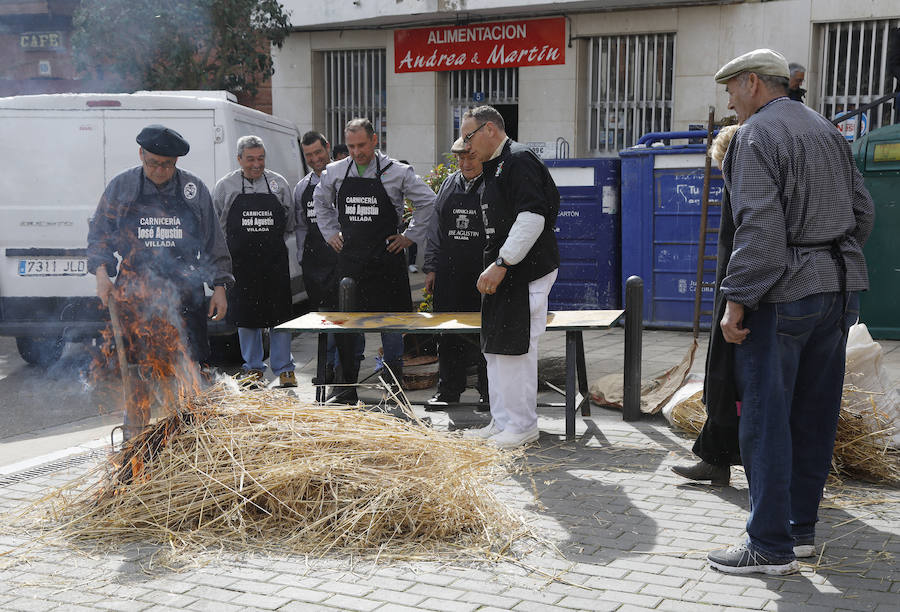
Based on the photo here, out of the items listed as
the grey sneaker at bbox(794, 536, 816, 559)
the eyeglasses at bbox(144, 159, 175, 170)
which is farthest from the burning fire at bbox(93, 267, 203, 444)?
the grey sneaker at bbox(794, 536, 816, 559)

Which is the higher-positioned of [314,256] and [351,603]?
[314,256]

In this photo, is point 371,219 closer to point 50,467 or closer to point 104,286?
point 104,286

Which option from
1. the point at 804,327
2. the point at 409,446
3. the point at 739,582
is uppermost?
the point at 804,327

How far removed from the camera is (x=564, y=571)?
13.1 ft

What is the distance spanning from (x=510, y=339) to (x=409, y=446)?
1.43 meters

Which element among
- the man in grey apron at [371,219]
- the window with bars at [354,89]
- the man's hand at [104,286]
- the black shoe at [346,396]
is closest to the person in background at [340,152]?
the man in grey apron at [371,219]

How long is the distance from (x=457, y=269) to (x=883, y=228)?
4796 millimetres

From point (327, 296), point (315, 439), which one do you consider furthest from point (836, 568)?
point (327, 296)

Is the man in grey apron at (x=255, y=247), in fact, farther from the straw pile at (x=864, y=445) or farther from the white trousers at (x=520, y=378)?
the straw pile at (x=864, y=445)

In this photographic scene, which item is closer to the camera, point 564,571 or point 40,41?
point 564,571

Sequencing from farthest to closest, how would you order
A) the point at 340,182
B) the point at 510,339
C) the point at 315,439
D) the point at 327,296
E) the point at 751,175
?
the point at 327,296 < the point at 340,182 < the point at 510,339 < the point at 315,439 < the point at 751,175

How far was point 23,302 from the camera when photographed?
28.6ft

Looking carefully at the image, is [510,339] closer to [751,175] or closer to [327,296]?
[751,175]

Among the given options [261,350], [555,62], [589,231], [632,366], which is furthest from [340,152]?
[555,62]
